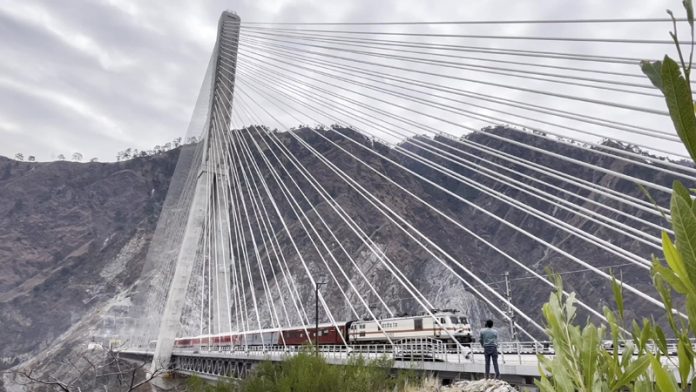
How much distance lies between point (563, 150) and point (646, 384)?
457 feet

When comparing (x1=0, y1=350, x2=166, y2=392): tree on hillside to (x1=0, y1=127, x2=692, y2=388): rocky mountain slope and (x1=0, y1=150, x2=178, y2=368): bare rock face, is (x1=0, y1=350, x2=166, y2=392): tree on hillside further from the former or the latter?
(x1=0, y1=150, x2=178, y2=368): bare rock face

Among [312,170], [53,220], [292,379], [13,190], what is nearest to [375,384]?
[292,379]

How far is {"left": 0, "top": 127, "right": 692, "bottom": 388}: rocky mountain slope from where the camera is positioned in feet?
252

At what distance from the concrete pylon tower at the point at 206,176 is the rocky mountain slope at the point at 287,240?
36193 mm

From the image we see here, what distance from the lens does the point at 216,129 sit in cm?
2903

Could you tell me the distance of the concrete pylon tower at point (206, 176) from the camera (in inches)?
1091

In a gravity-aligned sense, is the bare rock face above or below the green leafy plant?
above

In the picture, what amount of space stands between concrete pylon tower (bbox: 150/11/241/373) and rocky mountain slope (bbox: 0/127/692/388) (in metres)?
36.2

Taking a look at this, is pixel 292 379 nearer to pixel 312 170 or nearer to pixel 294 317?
pixel 294 317

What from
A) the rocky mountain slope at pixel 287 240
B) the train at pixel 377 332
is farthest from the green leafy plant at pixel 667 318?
the rocky mountain slope at pixel 287 240

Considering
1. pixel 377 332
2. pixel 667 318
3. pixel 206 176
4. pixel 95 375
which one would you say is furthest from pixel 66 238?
pixel 667 318

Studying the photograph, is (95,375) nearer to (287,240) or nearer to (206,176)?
(206,176)

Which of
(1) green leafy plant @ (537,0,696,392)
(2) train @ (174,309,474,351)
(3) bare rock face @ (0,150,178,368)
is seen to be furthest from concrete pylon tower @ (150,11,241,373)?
(3) bare rock face @ (0,150,178,368)

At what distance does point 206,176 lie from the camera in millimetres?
28516
